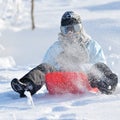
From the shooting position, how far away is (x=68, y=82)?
559 cm

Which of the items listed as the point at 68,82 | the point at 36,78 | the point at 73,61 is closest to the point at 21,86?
the point at 36,78

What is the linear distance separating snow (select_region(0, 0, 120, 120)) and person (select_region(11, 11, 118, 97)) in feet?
0.43

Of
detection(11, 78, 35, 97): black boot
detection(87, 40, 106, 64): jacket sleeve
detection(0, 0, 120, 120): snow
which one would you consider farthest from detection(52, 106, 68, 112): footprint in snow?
detection(87, 40, 106, 64): jacket sleeve

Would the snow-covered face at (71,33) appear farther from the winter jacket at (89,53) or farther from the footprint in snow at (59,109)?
the footprint in snow at (59,109)

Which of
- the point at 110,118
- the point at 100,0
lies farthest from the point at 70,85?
the point at 100,0

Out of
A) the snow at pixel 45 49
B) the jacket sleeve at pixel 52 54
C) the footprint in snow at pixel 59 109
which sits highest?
the jacket sleeve at pixel 52 54

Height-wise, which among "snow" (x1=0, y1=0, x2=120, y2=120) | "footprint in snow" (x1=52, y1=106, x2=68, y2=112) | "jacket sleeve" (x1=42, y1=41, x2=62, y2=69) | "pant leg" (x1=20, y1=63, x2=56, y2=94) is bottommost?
"snow" (x1=0, y1=0, x2=120, y2=120)

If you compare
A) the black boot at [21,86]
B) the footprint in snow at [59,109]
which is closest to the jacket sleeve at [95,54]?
the black boot at [21,86]

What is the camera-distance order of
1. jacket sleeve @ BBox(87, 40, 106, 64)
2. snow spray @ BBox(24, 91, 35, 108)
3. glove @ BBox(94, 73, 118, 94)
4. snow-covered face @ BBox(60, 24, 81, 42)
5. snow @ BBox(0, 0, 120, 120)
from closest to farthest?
snow @ BBox(0, 0, 120, 120) → snow spray @ BBox(24, 91, 35, 108) → glove @ BBox(94, 73, 118, 94) → jacket sleeve @ BBox(87, 40, 106, 64) → snow-covered face @ BBox(60, 24, 81, 42)

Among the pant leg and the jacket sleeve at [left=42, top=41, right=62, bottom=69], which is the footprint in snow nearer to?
the pant leg

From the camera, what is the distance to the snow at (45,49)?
4.69 metres

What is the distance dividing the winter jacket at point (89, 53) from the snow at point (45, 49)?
329 mm

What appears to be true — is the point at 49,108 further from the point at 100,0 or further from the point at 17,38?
the point at 100,0

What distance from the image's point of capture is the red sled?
18.3 feet
